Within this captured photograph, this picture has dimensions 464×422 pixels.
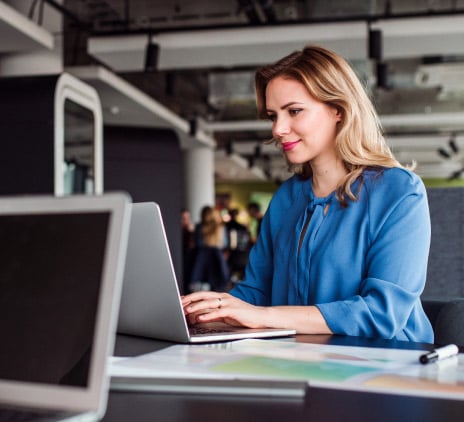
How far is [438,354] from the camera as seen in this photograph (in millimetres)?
1005

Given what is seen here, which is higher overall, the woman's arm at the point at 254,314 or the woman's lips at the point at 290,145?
the woman's lips at the point at 290,145

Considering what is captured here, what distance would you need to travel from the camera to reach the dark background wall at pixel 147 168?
20.8ft

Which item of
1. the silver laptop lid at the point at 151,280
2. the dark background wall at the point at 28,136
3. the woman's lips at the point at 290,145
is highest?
the dark background wall at the point at 28,136

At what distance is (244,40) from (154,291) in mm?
6078

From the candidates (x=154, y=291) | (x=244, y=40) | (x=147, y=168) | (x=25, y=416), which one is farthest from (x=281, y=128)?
(x=244, y=40)

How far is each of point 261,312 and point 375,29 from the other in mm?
5647

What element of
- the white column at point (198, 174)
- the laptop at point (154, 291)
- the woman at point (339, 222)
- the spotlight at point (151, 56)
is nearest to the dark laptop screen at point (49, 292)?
the laptop at point (154, 291)

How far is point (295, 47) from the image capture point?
7.14 m

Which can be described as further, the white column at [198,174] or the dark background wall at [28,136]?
the white column at [198,174]

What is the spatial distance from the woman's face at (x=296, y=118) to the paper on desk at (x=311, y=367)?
646mm

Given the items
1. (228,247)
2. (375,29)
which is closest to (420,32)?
(375,29)

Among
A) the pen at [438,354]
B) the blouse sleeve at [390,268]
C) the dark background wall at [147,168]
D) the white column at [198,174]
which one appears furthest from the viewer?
the white column at [198,174]

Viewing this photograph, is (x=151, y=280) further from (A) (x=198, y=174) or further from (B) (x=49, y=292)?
(A) (x=198, y=174)

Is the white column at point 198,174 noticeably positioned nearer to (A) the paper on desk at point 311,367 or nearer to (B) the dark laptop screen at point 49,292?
(A) the paper on desk at point 311,367
